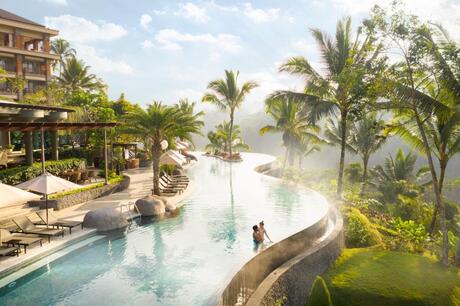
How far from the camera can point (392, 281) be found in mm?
11352

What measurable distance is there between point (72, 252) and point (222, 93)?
113 feet

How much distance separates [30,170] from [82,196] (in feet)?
13.7

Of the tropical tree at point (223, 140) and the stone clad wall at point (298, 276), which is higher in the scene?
the tropical tree at point (223, 140)

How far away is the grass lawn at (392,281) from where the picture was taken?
1078 centimetres

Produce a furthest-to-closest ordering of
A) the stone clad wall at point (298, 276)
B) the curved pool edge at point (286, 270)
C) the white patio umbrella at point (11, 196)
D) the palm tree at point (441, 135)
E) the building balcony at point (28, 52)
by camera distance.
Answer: the building balcony at point (28, 52), the palm tree at point (441, 135), the white patio umbrella at point (11, 196), the stone clad wall at point (298, 276), the curved pool edge at point (286, 270)

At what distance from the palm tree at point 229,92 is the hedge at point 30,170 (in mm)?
21793

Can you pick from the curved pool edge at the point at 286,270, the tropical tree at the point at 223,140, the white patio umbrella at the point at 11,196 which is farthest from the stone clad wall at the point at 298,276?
the tropical tree at the point at 223,140

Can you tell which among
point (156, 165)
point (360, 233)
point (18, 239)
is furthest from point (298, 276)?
point (156, 165)

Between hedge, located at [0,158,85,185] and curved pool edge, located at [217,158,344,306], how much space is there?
14.8 m

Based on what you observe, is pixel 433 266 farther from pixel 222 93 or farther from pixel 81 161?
pixel 222 93

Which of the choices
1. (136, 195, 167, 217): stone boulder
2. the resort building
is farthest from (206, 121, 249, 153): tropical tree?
(136, 195, 167, 217): stone boulder

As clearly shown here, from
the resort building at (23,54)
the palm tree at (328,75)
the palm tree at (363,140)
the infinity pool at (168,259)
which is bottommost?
the infinity pool at (168,259)

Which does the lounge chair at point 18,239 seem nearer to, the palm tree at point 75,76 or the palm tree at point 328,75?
the palm tree at point 328,75

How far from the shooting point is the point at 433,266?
1266 centimetres
